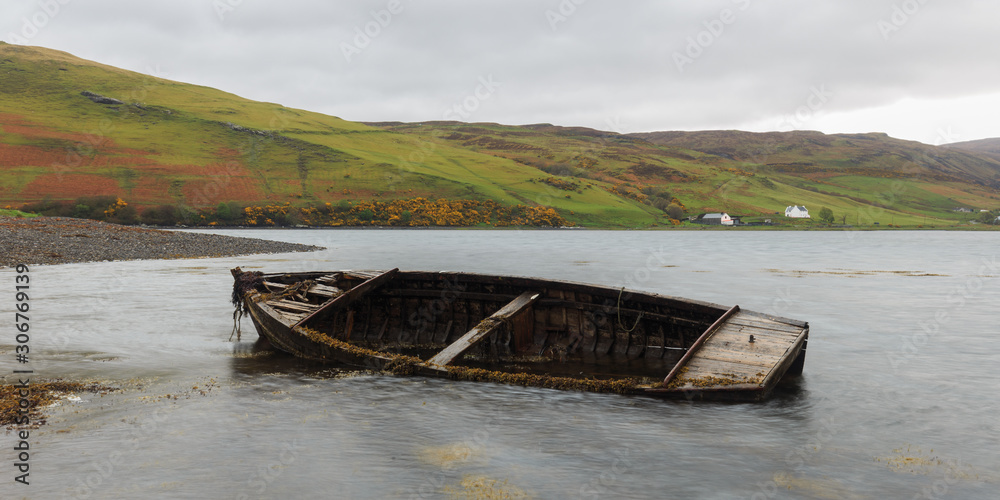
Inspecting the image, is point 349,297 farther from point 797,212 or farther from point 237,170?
point 797,212

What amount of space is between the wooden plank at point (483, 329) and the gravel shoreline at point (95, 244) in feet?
136

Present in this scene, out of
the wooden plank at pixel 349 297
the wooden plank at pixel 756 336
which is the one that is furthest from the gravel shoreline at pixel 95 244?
the wooden plank at pixel 756 336

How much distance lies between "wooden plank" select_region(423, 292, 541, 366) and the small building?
6353 inches

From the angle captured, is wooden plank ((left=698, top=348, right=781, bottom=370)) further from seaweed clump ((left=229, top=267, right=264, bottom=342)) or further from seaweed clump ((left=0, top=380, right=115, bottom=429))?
seaweed clump ((left=229, top=267, right=264, bottom=342))

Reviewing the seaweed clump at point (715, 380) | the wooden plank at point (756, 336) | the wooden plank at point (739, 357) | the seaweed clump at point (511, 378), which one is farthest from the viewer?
the wooden plank at point (756, 336)

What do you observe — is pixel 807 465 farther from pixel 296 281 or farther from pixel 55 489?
pixel 296 281

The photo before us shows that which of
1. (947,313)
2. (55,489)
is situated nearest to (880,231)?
(947,313)

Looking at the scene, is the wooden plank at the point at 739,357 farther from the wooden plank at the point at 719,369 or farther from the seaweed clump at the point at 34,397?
the seaweed clump at the point at 34,397

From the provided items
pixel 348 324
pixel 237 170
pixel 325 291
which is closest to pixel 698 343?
pixel 348 324

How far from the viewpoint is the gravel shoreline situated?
46.8 m

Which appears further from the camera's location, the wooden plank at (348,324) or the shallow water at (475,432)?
the wooden plank at (348,324)

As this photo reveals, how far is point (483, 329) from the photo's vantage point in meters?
14.6

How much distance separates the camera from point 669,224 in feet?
539

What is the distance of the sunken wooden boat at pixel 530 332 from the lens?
40.5 ft
